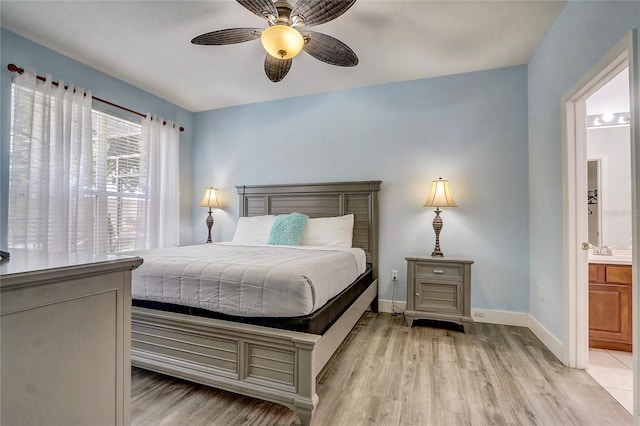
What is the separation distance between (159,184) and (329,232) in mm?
2353

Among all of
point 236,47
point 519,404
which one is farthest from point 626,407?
point 236,47

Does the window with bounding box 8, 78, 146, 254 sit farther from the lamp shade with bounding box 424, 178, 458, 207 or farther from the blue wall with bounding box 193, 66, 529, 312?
the lamp shade with bounding box 424, 178, 458, 207

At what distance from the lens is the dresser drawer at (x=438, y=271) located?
9.27ft

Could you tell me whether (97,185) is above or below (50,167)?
below

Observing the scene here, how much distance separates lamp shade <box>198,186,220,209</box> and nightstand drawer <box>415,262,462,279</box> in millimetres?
2800

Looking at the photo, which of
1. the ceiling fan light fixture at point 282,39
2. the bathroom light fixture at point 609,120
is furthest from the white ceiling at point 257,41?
the bathroom light fixture at point 609,120

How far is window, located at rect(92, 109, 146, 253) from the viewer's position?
3197mm

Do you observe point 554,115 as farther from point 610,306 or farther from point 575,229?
point 610,306

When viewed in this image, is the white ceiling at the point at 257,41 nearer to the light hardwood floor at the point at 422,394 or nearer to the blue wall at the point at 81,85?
the blue wall at the point at 81,85

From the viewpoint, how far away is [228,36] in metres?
2.13

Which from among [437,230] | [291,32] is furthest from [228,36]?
[437,230]

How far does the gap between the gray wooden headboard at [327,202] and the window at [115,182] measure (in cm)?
130

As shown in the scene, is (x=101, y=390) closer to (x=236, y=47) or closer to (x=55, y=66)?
(x=236, y=47)

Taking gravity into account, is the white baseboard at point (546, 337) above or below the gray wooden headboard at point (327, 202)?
below
